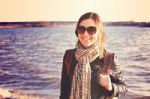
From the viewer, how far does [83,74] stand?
5.67ft

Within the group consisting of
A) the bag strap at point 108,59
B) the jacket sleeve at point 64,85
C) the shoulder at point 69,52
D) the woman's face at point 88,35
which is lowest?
the jacket sleeve at point 64,85

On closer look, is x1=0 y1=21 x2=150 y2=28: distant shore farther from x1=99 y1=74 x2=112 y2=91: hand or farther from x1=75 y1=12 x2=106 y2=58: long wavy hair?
x1=99 y1=74 x2=112 y2=91: hand

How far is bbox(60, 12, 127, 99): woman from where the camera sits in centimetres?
173

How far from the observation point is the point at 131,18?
1.82 metres

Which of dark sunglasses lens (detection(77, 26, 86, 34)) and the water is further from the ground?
dark sunglasses lens (detection(77, 26, 86, 34))

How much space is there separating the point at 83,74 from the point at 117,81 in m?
0.21

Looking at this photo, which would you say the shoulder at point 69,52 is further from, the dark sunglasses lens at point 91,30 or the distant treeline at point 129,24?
the distant treeline at point 129,24

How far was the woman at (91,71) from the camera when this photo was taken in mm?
1726

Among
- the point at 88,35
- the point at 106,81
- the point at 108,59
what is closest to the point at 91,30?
the point at 88,35

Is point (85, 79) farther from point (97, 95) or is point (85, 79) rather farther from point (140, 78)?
point (140, 78)

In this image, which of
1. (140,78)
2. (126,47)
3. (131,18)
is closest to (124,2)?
(131,18)

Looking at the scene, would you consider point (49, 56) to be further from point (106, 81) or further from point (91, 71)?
point (106, 81)

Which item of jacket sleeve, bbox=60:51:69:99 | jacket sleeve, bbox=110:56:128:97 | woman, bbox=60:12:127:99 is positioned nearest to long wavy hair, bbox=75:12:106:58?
woman, bbox=60:12:127:99

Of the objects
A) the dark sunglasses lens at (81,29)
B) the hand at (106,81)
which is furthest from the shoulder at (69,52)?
the hand at (106,81)
